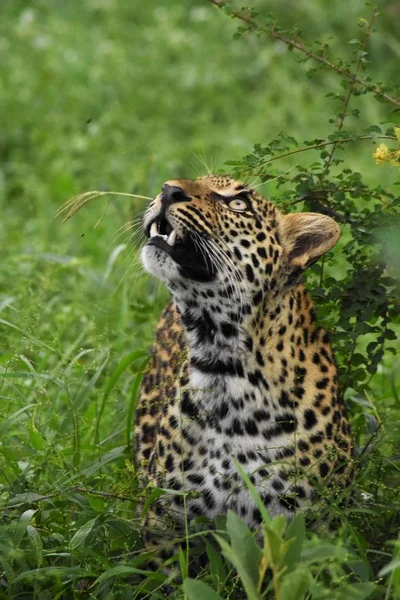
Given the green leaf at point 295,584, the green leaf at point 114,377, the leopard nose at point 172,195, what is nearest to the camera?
the green leaf at point 295,584

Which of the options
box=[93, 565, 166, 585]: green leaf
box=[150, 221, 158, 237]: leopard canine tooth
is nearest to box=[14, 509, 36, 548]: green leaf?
box=[93, 565, 166, 585]: green leaf

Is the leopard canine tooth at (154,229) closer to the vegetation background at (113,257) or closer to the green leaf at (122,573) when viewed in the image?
the vegetation background at (113,257)

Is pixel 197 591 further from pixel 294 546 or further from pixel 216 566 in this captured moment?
pixel 216 566

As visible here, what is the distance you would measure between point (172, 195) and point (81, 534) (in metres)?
1.22

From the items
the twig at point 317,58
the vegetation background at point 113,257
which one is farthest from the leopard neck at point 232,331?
the twig at point 317,58

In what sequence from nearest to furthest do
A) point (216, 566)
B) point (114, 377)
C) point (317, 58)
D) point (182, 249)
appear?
point (216, 566) < point (182, 249) < point (317, 58) < point (114, 377)

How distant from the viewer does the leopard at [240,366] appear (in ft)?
14.8

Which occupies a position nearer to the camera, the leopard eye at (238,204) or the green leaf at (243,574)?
the green leaf at (243,574)

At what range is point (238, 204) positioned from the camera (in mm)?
4727

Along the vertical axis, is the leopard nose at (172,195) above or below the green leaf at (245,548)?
above

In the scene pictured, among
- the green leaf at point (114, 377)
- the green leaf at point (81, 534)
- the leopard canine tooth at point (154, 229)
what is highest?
the leopard canine tooth at point (154, 229)

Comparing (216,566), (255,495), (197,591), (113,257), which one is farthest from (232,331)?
(113,257)

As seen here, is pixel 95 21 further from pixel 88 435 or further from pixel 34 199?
pixel 88 435

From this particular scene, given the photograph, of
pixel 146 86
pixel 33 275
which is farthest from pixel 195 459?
pixel 146 86
